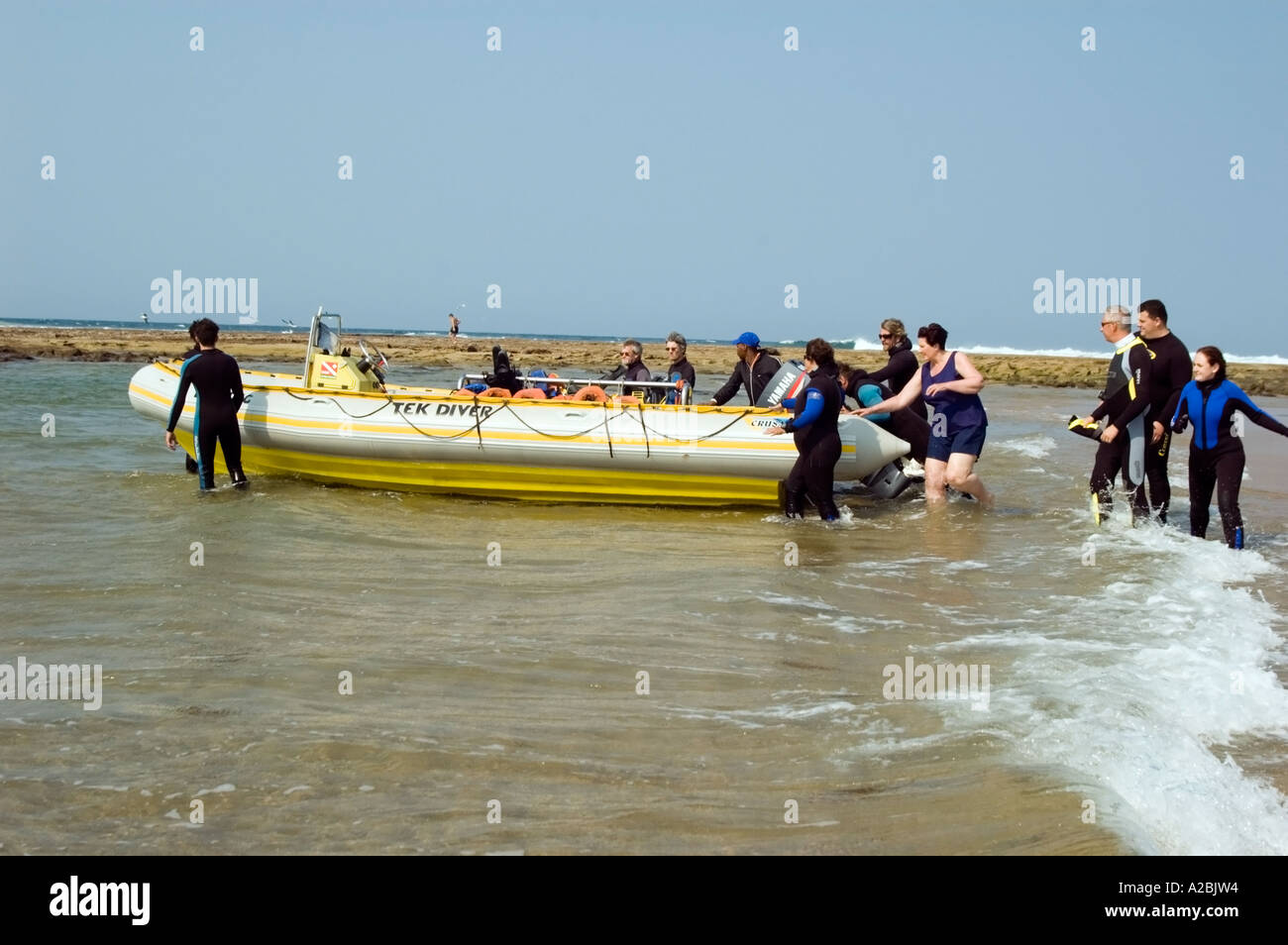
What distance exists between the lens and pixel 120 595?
5.98 meters

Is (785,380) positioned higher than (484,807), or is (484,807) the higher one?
(785,380)

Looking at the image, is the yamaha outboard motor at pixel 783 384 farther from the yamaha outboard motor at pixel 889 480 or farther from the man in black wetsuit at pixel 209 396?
the man in black wetsuit at pixel 209 396

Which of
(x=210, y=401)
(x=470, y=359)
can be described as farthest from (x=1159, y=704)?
(x=470, y=359)

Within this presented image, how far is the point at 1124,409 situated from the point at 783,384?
2809mm

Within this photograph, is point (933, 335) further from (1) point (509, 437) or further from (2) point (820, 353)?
(1) point (509, 437)

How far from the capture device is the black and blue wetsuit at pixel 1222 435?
23.3 feet

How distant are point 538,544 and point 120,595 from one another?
2773 mm

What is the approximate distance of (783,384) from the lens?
9.52m

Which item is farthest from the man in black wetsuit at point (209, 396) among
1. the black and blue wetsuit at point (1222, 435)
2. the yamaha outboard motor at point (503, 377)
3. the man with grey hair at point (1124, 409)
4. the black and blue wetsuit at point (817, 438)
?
the black and blue wetsuit at point (1222, 435)

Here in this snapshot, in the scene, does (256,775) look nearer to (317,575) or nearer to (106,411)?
(317,575)

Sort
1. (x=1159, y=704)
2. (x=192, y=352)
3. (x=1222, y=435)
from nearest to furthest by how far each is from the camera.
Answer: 1. (x=1159, y=704)
2. (x=1222, y=435)
3. (x=192, y=352)

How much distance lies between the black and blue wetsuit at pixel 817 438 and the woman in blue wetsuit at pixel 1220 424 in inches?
93.2
